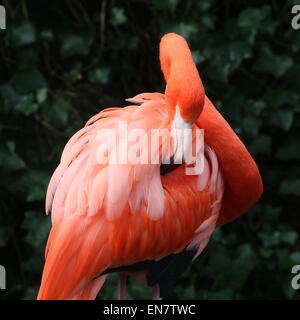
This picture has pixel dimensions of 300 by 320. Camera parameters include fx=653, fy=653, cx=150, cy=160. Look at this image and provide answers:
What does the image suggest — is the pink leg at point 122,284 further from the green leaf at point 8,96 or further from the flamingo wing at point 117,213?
the green leaf at point 8,96

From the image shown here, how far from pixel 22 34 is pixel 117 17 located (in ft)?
1.17

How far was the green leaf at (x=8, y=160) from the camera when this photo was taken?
2.35 meters

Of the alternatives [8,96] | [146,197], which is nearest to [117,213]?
[146,197]

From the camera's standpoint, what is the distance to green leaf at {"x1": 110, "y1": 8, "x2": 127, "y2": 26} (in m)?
2.43

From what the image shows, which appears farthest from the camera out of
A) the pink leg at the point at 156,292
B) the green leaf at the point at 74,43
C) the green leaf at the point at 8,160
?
the green leaf at the point at 74,43

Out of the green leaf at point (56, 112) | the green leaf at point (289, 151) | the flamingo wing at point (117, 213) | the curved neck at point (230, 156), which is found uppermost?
the green leaf at point (56, 112)

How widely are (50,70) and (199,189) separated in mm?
1228

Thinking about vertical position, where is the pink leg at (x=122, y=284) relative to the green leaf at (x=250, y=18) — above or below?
below

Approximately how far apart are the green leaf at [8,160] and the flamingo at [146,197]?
780 millimetres

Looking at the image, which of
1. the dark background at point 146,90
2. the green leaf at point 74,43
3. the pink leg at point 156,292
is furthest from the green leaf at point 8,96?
the pink leg at point 156,292

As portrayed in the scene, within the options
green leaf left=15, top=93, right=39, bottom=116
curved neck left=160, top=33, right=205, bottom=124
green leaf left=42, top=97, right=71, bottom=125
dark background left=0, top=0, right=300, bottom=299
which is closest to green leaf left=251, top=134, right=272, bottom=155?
dark background left=0, top=0, right=300, bottom=299

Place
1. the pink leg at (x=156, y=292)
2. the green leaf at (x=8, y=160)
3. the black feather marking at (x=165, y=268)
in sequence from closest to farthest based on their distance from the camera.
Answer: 1. the black feather marking at (x=165, y=268)
2. the pink leg at (x=156, y=292)
3. the green leaf at (x=8, y=160)

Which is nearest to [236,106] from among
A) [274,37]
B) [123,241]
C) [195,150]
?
[274,37]

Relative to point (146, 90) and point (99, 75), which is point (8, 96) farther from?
point (146, 90)
